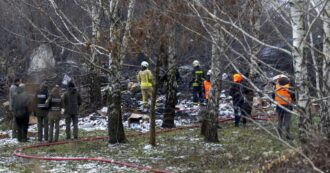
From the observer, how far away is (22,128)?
17.6 m

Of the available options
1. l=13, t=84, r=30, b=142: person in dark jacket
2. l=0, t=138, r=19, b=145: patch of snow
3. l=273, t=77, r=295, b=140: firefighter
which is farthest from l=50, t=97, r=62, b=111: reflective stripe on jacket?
l=273, t=77, r=295, b=140: firefighter

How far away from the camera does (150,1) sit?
13352mm

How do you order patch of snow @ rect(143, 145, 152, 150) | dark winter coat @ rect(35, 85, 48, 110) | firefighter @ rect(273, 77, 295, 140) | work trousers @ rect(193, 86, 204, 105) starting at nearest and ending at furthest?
firefighter @ rect(273, 77, 295, 140) → patch of snow @ rect(143, 145, 152, 150) → dark winter coat @ rect(35, 85, 48, 110) → work trousers @ rect(193, 86, 204, 105)

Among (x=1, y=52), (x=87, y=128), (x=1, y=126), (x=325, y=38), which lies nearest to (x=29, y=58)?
(x=1, y=52)

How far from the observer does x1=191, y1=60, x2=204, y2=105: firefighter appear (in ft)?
74.5

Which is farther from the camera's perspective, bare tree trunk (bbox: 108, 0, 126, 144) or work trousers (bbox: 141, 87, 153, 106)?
work trousers (bbox: 141, 87, 153, 106)

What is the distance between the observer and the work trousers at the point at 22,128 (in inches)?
690

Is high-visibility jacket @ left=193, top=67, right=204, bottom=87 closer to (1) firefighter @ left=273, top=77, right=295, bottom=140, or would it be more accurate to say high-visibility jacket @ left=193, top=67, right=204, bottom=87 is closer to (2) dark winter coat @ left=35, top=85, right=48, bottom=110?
(2) dark winter coat @ left=35, top=85, right=48, bottom=110

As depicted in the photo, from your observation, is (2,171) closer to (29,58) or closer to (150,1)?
(150,1)

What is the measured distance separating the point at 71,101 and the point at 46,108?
0.83m

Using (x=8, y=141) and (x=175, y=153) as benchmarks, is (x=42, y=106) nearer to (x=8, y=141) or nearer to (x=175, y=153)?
(x=8, y=141)

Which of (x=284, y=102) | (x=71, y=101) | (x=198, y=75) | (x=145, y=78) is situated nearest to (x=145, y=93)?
(x=145, y=78)

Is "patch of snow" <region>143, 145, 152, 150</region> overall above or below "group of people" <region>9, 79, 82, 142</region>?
below

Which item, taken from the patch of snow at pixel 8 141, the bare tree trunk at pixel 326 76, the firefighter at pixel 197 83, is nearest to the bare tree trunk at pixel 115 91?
the patch of snow at pixel 8 141
